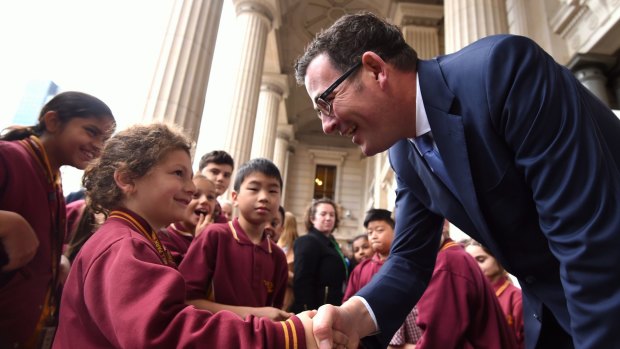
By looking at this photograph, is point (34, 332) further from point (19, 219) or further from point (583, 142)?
point (583, 142)

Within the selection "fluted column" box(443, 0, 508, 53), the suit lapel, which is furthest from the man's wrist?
"fluted column" box(443, 0, 508, 53)

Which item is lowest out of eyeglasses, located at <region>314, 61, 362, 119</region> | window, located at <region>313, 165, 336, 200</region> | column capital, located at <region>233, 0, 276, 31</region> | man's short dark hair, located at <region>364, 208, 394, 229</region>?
man's short dark hair, located at <region>364, 208, 394, 229</region>

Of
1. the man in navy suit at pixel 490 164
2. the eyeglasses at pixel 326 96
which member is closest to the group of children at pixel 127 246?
the man in navy suit at pixel 490 164

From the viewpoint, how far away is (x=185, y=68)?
5258 millimetres

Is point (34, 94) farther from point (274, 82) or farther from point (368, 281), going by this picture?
point (274, 82)

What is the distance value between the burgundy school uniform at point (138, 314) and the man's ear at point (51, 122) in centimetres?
128

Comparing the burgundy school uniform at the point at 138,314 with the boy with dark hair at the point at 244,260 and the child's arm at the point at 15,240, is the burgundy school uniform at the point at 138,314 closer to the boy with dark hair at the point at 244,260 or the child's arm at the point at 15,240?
the child's arm at the point at 15,240

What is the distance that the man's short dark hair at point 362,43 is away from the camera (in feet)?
4.17

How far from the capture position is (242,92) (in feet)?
33.9

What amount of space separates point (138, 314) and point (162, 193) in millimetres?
682

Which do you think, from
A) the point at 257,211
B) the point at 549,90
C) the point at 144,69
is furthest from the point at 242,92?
the point at 549,90

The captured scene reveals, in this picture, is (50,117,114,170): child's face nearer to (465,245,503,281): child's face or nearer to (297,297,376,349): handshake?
(297,297,376,349): handshake

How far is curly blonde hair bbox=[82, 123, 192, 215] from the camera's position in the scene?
4.97ft

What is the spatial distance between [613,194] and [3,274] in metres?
2.17
